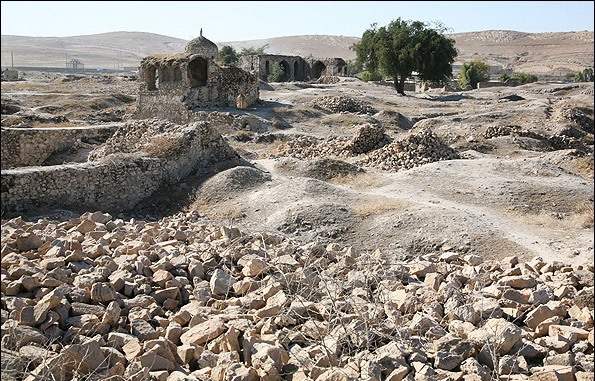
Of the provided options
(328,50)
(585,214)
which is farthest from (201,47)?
(328,50)

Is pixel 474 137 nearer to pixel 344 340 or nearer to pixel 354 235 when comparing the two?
pixel 354 235

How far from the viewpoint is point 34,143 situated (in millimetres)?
17281

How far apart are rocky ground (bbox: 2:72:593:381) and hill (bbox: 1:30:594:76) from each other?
75425mm

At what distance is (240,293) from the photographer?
6.11 m

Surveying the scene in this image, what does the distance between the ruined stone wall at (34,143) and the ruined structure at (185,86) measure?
668 cm

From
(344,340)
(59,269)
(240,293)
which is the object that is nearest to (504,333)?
(344,340)

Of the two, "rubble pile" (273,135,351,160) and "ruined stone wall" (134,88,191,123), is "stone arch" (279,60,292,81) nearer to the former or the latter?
"ruined stone wall" (134,88,191,123)

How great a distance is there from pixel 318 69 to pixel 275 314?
47672 mm

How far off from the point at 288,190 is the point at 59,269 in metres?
5.80

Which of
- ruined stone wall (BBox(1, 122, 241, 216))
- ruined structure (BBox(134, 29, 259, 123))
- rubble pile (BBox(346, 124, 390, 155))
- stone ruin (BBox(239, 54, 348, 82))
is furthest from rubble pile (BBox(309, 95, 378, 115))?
stone ruin (BBox(239, 54, 348, 82))

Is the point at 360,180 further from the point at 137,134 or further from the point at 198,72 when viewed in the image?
the point at 198,72

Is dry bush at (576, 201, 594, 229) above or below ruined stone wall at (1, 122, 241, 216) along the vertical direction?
below

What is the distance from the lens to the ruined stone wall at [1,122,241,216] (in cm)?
1042

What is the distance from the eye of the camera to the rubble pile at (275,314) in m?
4.54
